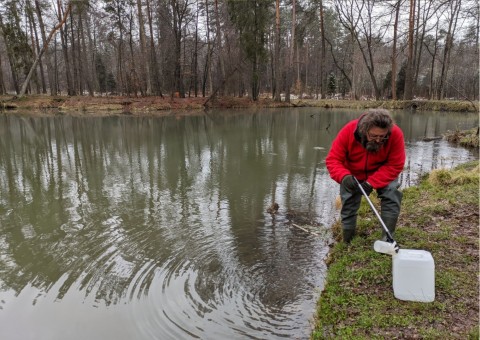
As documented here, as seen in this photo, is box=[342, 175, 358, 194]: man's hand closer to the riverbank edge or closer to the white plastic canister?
the white plastic canister

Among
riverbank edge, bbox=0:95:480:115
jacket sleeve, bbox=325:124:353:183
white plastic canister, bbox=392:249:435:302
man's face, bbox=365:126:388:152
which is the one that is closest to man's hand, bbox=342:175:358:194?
jacket sleeve, bbox=325:124:353:183

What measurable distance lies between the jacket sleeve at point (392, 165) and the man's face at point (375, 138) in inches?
6.6

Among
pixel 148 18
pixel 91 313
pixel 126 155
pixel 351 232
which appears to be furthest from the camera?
pixel 148 18

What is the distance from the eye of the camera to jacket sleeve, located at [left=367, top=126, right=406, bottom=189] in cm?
393

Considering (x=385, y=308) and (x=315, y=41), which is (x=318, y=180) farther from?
(x=315, y=41)

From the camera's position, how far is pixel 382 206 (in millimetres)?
4141

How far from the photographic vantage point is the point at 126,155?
1203 cm

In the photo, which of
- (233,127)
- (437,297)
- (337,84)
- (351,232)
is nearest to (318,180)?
(351,232)

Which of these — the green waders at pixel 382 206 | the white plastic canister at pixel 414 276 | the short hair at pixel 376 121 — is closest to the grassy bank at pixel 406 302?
the white plastic canister at pixel 414 276

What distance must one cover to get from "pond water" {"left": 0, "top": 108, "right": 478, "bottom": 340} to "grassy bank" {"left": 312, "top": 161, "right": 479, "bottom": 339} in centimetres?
38

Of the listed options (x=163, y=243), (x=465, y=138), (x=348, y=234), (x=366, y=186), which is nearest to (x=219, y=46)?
(x=465, y=138)

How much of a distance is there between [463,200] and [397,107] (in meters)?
26.1

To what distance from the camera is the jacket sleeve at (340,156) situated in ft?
13.5

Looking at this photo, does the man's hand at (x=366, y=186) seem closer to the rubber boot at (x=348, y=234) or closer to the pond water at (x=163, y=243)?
the rubber boot at (x=348, y=234)
